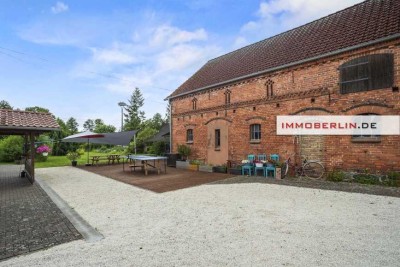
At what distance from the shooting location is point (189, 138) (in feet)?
53.5

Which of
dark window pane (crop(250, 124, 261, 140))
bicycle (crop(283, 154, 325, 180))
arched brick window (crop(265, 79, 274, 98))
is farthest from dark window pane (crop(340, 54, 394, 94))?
dark window pane (crop(250, 124, 261, 140))

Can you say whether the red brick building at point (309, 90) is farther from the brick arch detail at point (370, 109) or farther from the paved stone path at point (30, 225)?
the paved stone path at point (30, 225)

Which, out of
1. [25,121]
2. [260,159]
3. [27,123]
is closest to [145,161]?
[27,123]

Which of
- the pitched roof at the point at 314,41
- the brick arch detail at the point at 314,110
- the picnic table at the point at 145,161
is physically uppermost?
the pitched roof at the point at 314,41

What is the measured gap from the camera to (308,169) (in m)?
10.1

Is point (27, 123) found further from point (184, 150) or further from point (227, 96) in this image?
point (227, 96)

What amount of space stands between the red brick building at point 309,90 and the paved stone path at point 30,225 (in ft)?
30.6

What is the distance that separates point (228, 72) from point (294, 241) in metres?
12.2

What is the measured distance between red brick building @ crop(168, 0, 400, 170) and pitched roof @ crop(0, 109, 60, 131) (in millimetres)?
8463

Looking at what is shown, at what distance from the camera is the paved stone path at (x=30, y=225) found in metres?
3.90

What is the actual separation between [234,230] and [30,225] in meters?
4.33

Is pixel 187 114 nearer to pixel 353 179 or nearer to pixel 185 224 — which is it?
pixel 353 179

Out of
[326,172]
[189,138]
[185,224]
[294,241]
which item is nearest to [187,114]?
[189,138]

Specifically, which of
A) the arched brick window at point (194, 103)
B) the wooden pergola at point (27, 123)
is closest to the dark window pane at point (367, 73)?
the arched brick window at point (194, 103)
